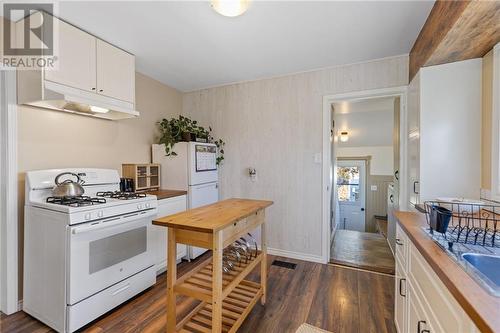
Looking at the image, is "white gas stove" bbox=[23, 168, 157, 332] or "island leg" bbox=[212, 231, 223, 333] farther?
"white gas stove" bbox=[23, 168, 157, 332]

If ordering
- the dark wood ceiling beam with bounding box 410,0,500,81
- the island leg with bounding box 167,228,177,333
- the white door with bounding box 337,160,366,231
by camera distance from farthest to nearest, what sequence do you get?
1. the white door with bounding box 337,160,366,231
2. the island leg with bounding box 167,228,177,333
3. the dark wood ceiling beam with bounding box 410,0,500,81

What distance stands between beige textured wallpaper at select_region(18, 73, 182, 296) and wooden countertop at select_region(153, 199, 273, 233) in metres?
1.45

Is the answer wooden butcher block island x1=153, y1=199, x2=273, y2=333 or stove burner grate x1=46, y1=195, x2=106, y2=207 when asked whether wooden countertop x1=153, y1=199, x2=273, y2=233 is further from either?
stove burner grate x1=46, y1=195, x2=106, y2=207

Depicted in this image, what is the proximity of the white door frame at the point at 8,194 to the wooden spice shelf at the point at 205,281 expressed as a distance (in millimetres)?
1501

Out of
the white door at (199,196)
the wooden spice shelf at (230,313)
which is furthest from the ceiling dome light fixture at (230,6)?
the wooden spice shelf at (230,313)

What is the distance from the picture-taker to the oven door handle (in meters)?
1.64

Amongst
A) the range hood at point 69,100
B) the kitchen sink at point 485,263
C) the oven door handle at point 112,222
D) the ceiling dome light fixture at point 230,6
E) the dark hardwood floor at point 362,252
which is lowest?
the dark hardwood floor at point 362,252

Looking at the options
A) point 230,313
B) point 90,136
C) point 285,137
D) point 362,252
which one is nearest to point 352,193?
point 362,252

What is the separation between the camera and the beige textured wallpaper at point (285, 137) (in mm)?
2775

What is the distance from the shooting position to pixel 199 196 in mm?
3029

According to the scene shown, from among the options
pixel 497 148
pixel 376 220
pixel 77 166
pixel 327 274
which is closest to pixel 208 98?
pixel 77 166

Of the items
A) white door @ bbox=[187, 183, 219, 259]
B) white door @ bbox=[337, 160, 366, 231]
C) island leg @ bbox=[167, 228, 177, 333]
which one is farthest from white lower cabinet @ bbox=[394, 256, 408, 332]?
white door @ bbox=[337, 160, 366, 231]

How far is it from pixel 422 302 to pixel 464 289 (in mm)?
480

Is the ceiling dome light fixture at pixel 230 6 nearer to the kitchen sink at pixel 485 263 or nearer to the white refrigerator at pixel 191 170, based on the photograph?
the white refrigerator at pixel 191 170
